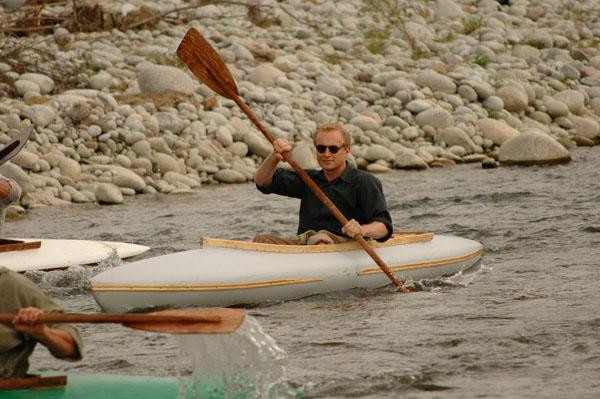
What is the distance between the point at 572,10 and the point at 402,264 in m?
16.4

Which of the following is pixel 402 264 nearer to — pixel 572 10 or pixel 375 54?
pixel 375 54

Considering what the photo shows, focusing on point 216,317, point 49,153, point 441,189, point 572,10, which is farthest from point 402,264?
point 572,10

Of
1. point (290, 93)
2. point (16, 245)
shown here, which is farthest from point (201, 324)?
point (290, 93)

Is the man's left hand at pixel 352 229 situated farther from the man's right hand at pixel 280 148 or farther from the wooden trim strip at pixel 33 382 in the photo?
the wooden trim strip at pixel 33 382

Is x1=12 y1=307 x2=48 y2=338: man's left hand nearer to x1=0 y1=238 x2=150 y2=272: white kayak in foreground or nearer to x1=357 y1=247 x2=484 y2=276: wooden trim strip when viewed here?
x1=357 y1=247 x2=484 y2=276: wooden trim strip

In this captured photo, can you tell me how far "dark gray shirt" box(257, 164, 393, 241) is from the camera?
801cm

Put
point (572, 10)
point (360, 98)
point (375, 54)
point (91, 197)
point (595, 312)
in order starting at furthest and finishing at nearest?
point (572, 10), point (375, 54), point (360, 98), point (91, 197), point (595, 312)

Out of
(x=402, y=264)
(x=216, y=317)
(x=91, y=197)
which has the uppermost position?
(x=216, y=317)

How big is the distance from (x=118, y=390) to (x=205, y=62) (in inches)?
146

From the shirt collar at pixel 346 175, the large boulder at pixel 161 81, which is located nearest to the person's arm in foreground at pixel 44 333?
the shirt collar at pixel 346 175

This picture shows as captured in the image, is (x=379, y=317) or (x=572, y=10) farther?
(x=572, y=10)

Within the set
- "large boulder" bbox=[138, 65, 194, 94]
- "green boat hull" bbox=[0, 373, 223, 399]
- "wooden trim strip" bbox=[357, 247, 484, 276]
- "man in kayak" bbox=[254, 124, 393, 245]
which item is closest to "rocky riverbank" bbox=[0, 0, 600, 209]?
"large boulder" bbox=[138, 65, 194, 94]

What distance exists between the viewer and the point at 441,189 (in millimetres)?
13797

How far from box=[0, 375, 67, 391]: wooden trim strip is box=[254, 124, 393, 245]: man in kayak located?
289 centimetres
